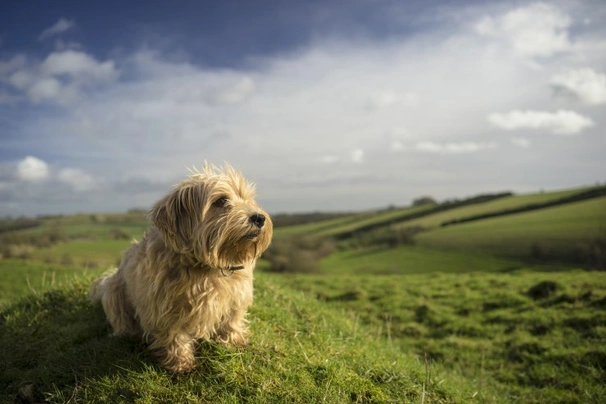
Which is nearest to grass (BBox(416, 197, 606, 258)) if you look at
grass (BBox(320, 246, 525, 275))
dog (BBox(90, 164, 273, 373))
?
grass (BBox(320, 246, 525, 275))

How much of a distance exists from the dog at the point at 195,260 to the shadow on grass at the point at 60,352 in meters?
0.40

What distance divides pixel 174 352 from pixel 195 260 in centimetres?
121

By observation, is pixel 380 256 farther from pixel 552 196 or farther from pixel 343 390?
pixel 343 390

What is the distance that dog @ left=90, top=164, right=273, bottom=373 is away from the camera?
505 cm

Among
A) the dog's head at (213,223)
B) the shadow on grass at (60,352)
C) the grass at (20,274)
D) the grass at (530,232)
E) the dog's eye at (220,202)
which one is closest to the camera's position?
the dog's head at (213,223)

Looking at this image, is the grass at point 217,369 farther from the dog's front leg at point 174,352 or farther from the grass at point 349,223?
the grass at point 349,223

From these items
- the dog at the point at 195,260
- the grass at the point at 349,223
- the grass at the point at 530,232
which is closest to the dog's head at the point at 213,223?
the dog at the point at 195,260

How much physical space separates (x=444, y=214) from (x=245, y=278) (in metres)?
74.8

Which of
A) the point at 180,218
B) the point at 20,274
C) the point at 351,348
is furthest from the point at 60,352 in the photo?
the point at 20,274

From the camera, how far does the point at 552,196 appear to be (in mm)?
69000

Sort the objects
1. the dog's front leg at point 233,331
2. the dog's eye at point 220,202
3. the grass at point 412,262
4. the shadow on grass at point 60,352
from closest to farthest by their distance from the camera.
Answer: the dog's eye at point 220,202 < the shadow on grass at point 60,352 < the dog's front leg at point 233,331 < the grass at point 412,262

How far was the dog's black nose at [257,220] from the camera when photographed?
5.04 m

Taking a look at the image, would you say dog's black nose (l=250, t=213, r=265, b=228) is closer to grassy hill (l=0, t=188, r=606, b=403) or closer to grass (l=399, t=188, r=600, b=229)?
grassy hill (l=0, t=188, r=606, b=403)

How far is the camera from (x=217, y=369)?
5.27 metres
